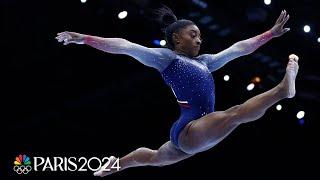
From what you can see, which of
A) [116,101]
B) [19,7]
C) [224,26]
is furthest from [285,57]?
[19,7]

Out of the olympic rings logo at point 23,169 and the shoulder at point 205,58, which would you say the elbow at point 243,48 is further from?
the olympic rings logo at point 23,169

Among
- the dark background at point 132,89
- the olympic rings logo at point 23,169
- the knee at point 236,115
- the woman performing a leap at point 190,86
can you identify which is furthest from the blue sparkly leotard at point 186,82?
the olympic rings logo at point 23,169

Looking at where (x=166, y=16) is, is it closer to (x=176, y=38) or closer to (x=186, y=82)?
(x=176, y=38)

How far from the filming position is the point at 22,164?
4.93 meters

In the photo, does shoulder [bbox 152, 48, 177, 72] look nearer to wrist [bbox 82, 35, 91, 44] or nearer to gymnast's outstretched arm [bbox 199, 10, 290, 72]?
gymnast's outstretched arm [bbox 199, 10, 290, 72]

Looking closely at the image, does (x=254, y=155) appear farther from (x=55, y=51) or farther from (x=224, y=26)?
(x=55, y=51)

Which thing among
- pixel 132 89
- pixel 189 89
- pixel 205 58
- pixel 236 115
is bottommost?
pixel 236 115

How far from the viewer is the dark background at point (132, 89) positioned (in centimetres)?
481

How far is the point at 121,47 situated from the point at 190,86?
1.94 ft

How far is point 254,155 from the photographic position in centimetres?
596

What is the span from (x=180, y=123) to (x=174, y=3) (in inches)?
58.6

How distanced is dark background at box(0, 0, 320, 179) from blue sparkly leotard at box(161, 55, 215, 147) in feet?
3.60

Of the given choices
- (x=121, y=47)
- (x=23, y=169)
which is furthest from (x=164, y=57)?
(x=23, y=169)

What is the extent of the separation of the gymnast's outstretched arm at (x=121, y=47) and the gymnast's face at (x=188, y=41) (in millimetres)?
208
